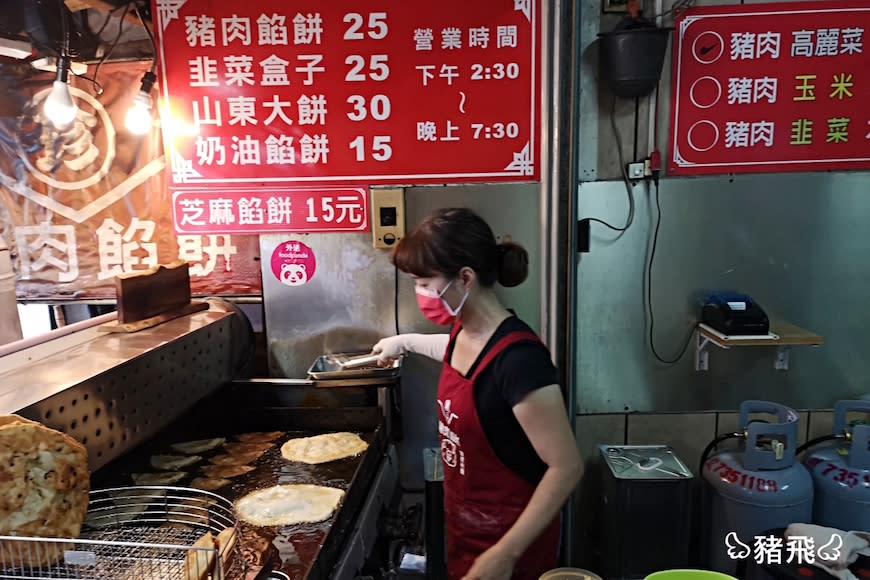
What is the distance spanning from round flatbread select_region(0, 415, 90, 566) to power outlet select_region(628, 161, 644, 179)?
2428 millimetres

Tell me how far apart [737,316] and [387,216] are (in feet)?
5.34

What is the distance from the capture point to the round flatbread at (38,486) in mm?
1359

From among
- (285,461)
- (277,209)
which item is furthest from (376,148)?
(285,461)

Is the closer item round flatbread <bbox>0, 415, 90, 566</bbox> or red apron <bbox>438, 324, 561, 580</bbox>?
round flatbread <bbox>0, 415, 90, 566</bbox>

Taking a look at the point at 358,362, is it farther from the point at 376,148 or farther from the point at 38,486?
the point at 38,486

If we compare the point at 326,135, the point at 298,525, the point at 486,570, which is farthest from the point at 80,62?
the point at 486,570

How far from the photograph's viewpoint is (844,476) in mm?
2691

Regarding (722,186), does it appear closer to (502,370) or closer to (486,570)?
(502,370)

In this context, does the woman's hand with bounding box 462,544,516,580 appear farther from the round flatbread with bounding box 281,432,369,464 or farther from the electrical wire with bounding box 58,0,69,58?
the electrical wire with bounding box 58,0,69,58

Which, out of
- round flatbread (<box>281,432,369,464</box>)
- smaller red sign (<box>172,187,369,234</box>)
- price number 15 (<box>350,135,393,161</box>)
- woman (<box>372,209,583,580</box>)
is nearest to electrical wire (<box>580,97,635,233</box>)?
price number 15 (<box>350,135,393,161</box>)

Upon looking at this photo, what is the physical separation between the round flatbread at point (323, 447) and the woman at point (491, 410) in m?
0.55

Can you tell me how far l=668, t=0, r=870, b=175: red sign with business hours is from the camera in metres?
2.67

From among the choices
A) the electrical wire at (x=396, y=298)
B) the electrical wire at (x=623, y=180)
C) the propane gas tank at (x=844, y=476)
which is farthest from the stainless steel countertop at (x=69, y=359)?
the propane gas tank at (x=844, y=476)

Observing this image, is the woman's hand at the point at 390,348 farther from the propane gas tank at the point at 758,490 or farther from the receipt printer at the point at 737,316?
the propane gas tank at the point at 758,490
